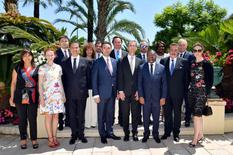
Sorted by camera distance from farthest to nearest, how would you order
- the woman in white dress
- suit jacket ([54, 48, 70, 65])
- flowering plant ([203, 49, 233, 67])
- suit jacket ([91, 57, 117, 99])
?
flowering plant ([203, 49, 233, 67])
the woman in white dress
suit jacket ([54, 48, 70, 65])
suit jacket ([91, 57, 117, 99])

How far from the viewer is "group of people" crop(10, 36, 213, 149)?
19.2ft

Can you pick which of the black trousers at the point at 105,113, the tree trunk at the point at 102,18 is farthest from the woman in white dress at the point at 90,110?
the tree trunk at the point at 102,18

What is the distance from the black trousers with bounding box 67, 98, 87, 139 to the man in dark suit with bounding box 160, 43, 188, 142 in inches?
66.0

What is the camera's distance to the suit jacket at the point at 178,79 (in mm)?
6168

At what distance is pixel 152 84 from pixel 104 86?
93cm

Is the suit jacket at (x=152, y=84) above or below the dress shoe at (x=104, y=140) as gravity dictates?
above

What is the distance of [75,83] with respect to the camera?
6039 mm

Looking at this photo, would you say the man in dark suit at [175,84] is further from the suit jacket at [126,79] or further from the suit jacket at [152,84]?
the suit jacket at [126,79]

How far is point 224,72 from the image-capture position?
26.3 feet

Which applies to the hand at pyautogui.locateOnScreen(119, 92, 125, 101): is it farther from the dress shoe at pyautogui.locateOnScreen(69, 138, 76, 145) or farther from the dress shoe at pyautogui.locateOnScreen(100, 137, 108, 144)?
the dress shoe at pyautogui.locateOnScreen(69, 138, 76, 145)

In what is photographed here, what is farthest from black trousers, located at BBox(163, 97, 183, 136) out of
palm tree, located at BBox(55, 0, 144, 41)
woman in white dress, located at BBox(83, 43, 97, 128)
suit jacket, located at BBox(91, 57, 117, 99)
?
palm tree, located at BBox(55, 0, 144, 41)

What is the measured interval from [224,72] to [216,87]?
503 millimetres

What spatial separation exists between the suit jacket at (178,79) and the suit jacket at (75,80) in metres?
1.65

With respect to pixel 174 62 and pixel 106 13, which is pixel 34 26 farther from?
pixel 106 13
